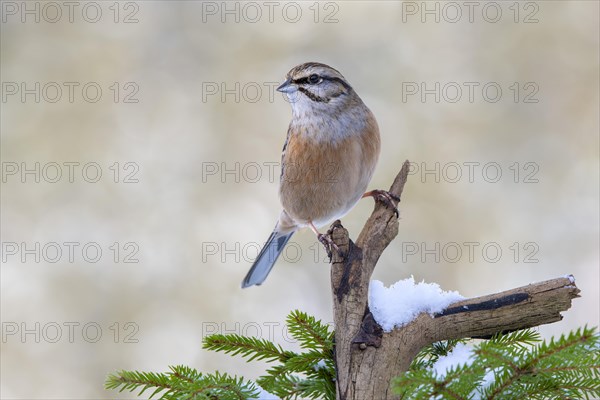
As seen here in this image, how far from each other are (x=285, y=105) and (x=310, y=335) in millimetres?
4137

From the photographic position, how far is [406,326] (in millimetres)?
2428

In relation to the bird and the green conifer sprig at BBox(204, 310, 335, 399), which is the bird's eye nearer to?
the bird

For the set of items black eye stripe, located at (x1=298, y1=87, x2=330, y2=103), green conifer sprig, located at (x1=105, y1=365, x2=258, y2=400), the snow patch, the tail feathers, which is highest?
black eye stripe, located at (x1=298, y1=87, x2=330, y2=103)

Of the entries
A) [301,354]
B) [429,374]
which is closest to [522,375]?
[429,374]

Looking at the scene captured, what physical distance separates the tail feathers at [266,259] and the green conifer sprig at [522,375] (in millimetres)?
2492

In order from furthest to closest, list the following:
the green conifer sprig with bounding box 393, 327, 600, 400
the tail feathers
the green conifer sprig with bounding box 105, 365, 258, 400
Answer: the tail feathers
the green conifer sprig with bounding box 105, 365, 258, 400
the green conifer sprig with bounding box 393, 327, 600, 400

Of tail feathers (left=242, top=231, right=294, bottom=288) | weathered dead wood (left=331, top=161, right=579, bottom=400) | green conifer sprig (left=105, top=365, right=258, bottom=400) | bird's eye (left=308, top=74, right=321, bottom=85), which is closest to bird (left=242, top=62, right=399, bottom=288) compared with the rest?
bird's eye (left=308, top=74, right=321, bottom=85)

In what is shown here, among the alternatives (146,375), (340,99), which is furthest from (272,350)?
(340,99)

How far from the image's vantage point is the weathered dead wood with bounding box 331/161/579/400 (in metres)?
2.35

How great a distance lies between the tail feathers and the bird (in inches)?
21.8

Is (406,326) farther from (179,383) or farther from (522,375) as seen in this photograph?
(179,383)

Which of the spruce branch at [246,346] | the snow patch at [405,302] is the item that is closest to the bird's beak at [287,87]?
the snow patch at [405,302]

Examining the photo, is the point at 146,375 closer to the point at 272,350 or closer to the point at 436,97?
the point at 272,350

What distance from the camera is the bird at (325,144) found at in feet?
13.1
